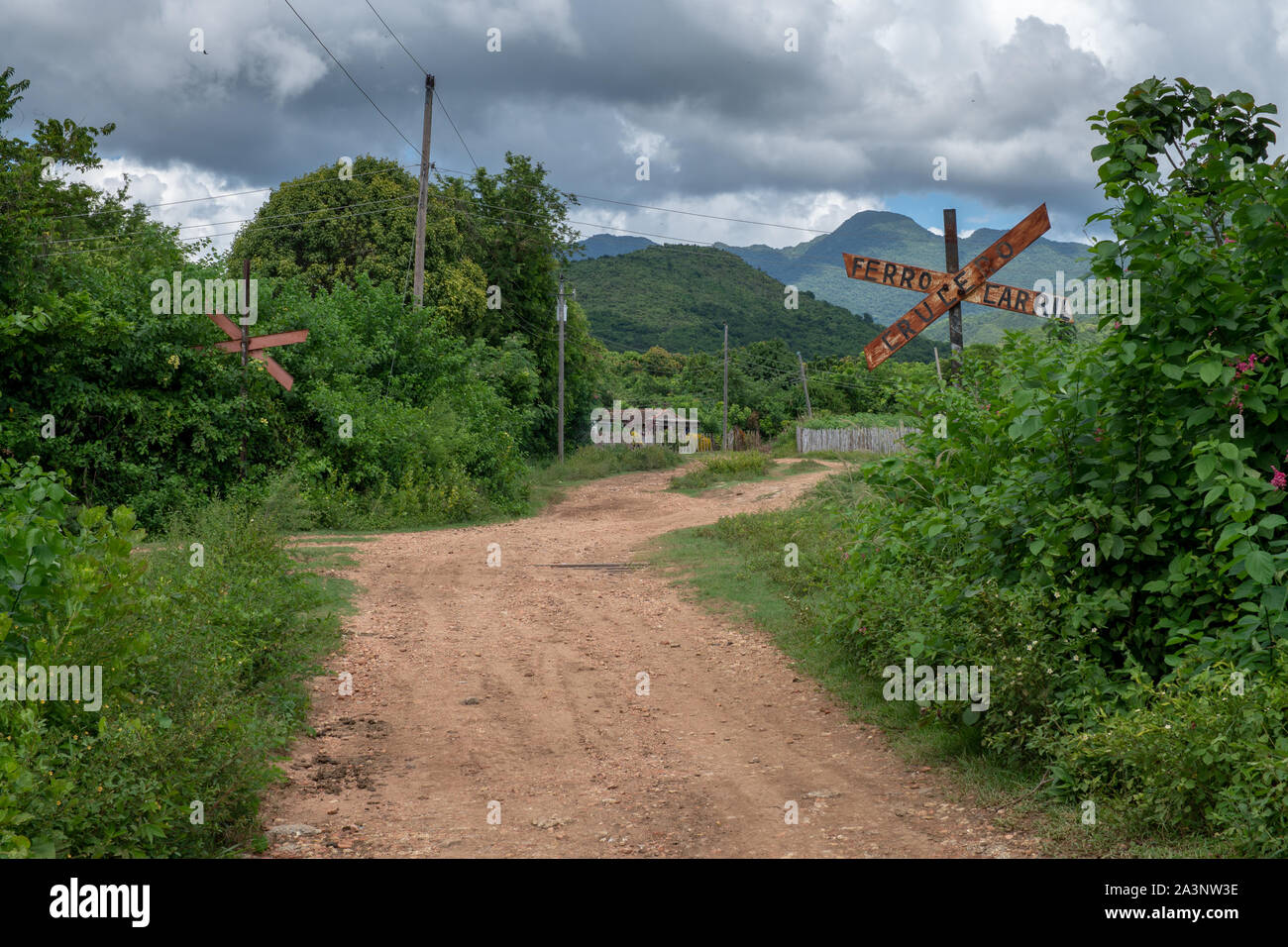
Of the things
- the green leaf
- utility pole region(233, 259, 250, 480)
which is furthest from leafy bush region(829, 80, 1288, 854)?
Result: utility pole region(233, 259, 250, 480)

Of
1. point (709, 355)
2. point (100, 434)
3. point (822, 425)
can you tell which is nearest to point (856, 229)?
point (709, 355)

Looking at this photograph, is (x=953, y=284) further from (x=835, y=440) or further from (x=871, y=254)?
(x=871, y=254)

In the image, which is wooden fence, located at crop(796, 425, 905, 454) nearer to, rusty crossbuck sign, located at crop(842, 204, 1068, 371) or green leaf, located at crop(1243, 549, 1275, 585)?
rusty crossbuck sign, located at crop(842, 204, 1068, 371)

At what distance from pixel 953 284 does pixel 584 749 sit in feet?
→ 19.0

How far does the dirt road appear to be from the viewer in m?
4.94

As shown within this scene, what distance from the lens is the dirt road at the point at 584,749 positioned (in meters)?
4.94

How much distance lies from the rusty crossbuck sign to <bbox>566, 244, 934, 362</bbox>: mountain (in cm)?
5726

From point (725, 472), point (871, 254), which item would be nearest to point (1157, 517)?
point (725, 472)

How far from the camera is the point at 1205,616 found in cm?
522

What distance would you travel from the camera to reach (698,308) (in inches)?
3137

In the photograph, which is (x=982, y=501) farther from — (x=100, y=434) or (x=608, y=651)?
(x=100, y=434)

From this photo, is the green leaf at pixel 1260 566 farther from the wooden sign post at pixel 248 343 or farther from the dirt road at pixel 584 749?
the wooden sign post at pixel 248 343

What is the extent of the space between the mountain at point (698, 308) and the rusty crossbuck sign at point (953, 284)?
57.3 m

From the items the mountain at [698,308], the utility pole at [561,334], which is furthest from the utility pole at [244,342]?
the mountain at [698,308]
